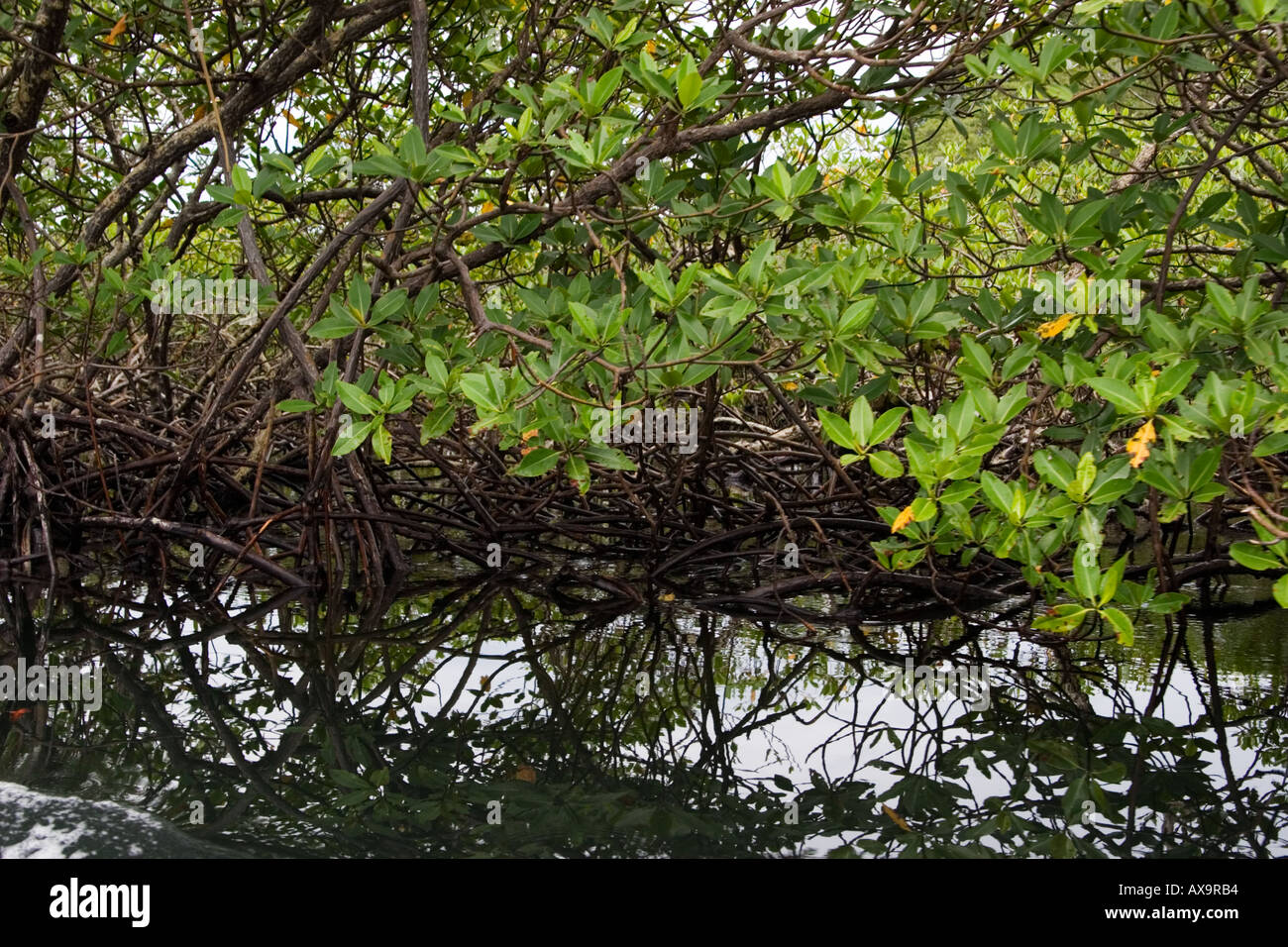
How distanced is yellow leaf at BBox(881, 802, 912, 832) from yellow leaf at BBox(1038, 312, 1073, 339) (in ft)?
4.17

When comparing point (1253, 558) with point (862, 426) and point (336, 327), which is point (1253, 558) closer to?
point (862, 426)

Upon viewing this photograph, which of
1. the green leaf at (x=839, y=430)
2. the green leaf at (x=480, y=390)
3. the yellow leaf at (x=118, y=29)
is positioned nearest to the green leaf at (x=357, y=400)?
the green leaf at (x=480, y=390)

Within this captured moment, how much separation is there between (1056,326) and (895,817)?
1313 mm

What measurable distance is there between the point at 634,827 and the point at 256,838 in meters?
0.60

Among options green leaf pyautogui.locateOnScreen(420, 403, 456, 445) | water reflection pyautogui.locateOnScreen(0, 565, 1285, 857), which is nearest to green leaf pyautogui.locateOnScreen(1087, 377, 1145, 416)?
water reflection pyautogui.locateOnScreen(0, 565, 1285, 857)

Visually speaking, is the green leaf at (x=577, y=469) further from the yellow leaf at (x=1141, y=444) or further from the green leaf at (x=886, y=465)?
the yellow leaf at (x=1141, y=444)

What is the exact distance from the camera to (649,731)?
2551mm

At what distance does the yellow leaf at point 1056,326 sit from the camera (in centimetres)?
282

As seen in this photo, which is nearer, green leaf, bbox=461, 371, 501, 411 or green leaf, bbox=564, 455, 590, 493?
green leaf, bbox=461, 371, 501, 411

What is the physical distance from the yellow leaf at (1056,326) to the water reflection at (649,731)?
0.81m

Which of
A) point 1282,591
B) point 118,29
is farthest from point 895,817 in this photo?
point 118,29

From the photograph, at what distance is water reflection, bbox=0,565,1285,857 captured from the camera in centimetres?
199

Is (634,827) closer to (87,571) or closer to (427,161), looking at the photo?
(427,161)

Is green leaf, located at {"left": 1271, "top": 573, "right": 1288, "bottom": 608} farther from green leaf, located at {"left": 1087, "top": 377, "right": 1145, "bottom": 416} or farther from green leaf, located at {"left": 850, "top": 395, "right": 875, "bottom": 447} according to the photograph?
green leaf, located at {"left": 850, "top": 395, "right": 875, "bottom": 447}
